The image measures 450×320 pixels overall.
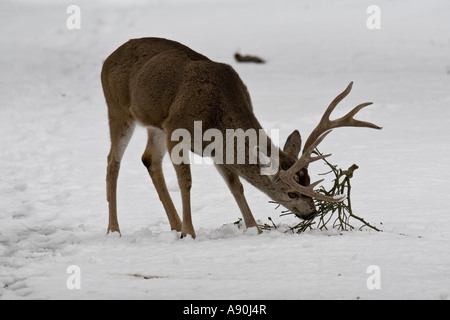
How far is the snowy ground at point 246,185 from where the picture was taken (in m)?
5.02

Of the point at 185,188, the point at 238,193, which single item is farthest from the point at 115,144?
the point at 238,193

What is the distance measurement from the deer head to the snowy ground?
1.33 ft

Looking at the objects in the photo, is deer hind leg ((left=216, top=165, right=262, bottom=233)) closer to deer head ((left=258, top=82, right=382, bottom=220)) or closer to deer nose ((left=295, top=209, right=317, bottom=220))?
deer head ((left=258, top=82, right=382, bottom=220))

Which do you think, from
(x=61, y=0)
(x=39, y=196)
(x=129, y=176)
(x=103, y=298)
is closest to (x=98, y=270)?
(x=103, y=298)

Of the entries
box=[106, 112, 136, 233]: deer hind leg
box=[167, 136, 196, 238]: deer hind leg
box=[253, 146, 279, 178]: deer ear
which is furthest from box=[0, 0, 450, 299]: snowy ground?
box=[253, 146, 279, 178]: deer ear

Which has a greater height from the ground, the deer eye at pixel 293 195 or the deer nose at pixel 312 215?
the deer eye at pixel 293 195

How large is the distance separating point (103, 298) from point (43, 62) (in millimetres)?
13593

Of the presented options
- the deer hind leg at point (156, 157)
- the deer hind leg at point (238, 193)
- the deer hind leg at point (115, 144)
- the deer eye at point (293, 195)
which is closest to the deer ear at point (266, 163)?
the deer eye at point (293, 195)

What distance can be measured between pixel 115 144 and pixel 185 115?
50.2 inches

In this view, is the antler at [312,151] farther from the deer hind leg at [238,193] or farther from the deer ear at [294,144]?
the deer hind leg at [238,193]

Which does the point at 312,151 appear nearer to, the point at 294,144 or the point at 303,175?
the point at 303,175

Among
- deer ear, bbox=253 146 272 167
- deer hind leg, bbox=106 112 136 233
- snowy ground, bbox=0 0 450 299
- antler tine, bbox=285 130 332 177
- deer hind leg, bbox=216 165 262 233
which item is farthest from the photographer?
deer hind leg, bbox=106 112 136 233

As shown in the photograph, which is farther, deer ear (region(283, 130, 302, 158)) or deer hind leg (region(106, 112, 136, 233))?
deer hind leg (region(106, 112, 136, 233))

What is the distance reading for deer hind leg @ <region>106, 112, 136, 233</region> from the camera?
24.1 ft
